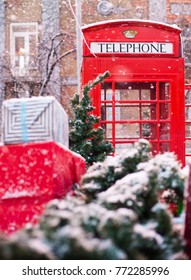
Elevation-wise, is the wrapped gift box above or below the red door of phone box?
above

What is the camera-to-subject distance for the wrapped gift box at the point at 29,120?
2.25 meters

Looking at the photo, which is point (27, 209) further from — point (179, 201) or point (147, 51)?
point (147, 51)

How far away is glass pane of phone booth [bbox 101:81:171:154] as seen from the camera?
564 centimetres

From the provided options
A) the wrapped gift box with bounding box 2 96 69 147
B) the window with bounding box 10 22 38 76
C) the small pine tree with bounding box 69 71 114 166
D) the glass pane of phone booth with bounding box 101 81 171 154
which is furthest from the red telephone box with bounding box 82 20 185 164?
the window with bounding box 10 22 38 76

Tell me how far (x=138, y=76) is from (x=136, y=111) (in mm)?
425

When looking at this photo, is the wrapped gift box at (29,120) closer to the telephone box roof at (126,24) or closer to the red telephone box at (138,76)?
the red telephone box at (138,76)

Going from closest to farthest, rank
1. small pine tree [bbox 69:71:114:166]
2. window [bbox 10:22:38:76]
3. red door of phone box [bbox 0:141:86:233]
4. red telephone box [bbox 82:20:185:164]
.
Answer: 1. red door of phone box [bbox 0:141:86:233]
2. small pine tree [bbox 69:71:114:166]
3. red telephone box [bbox 82:20:185:164]
4. window [bbox 10:22:38:76]

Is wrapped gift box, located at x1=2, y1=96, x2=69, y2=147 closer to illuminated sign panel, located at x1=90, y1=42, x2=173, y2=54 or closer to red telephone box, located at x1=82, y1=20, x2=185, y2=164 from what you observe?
red telephone box, located at x1=82, y1=20, x2=185, y2=164

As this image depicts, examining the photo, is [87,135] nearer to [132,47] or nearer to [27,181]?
[132,47]

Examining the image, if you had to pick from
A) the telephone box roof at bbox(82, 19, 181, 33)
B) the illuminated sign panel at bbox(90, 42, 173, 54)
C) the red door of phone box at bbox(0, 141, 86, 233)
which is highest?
the telephone box roof at bbox(82, 19, 181, 33)

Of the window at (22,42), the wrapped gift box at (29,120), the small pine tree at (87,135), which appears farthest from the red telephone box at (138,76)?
the window at (22,42)

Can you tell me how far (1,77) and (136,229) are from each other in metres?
15.5

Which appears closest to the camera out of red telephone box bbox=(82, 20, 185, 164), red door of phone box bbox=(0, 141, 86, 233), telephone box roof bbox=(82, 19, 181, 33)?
red door of phone box bbox=(0, 141, 86, 233)

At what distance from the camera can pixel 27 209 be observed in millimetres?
2207
